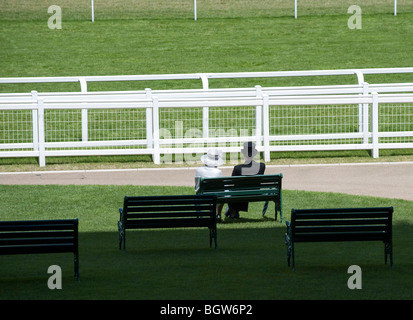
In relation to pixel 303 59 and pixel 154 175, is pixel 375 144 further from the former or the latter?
pixel 303 59

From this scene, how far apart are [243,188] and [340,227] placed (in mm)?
3161

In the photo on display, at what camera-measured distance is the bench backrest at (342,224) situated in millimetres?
10117

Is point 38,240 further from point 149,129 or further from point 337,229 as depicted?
point 149,129

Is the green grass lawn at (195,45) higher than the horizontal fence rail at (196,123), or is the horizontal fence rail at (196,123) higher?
the green grass lawn at (195,45)

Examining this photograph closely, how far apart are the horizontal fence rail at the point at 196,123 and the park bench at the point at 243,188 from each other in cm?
597

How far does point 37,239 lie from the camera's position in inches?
377

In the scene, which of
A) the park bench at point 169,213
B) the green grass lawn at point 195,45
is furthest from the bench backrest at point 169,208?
the green grass lawn at point 195,45

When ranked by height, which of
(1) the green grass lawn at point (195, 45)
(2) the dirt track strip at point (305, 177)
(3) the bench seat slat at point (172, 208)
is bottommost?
(3) the bench seat slat at point (172, 208)

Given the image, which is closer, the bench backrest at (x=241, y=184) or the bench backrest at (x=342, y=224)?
the bench backrest at (x=342, y=224)

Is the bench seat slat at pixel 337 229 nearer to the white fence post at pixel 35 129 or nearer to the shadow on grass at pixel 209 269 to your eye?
the shadow on grass at pixel 209 269

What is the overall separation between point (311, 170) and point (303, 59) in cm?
1044

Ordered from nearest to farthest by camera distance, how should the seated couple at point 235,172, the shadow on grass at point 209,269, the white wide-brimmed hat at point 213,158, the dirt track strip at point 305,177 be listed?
the shadow on grass at point 209,269
the white wide-brimmed hat at point 213,158
the seated couple at point 235,172
the dirt track strip at point 305,177

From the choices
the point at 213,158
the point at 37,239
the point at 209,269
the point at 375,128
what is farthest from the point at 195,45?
the point at 37,239

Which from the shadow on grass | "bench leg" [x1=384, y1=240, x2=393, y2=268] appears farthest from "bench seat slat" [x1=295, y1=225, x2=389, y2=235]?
the shadow on grass
